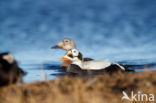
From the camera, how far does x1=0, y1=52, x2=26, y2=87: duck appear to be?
12.9 feet

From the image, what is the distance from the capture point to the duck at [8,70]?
3947 millimetres

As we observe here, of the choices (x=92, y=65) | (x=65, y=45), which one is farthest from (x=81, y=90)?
(x=65, y=45)

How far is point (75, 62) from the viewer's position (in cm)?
617

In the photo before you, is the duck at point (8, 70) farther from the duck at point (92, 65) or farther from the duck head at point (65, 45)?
the duck head at point (65, 45)

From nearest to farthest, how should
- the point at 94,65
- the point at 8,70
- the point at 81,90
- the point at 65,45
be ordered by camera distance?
the point at 81,90 → the point at 8,70 → the point at 94,65 → the point at 65,45

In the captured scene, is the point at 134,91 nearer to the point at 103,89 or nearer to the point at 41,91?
the point at 103,89

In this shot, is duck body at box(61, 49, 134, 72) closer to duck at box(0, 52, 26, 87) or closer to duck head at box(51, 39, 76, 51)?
duck at box(0, 52, 26, 87)

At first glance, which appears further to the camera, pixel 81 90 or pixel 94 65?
pixel 94 65

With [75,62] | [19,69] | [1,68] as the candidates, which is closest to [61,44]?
[75,62]

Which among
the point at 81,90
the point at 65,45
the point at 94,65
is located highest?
the point at 65,45

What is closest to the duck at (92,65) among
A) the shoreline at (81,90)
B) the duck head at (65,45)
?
the shoreline at (81,90)

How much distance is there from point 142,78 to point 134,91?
0.86 ft

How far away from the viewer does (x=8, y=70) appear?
4.10m

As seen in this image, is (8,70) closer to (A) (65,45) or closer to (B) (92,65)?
(B) (92,65)
